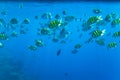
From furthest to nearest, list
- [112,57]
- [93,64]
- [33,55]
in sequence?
1. [112,57]
2. [93,64]
3. [33,55]

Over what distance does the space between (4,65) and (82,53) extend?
33.2m

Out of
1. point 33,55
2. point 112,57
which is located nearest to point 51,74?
point 33,55

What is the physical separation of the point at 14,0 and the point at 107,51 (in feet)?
88.0

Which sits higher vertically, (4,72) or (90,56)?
(90,56)

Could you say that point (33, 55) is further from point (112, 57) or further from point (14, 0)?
point (14, 0)

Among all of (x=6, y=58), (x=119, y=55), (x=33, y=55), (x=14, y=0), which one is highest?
(x=119, y=55)

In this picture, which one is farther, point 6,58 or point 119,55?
point 119,55

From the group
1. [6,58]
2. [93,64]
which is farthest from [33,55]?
[6,58]

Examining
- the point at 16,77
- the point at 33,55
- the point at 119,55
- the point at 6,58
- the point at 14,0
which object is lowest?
the point at 16,77

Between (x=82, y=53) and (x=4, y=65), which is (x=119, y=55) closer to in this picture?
(x=82, y=53)

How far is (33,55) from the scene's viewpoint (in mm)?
41969

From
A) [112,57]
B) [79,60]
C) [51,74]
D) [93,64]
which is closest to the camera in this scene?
[51,74]

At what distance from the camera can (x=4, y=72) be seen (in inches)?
749

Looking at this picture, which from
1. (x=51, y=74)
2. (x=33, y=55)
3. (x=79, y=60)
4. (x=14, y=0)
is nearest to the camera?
(x=14, y=0)
